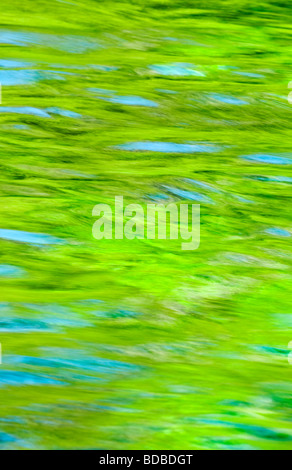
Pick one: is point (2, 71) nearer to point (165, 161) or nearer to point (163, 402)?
point (165, 161)

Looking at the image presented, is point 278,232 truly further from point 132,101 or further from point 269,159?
point 132,101

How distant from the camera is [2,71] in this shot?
14.5ft

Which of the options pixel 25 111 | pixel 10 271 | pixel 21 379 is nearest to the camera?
pixel 21 379

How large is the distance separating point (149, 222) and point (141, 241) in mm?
163

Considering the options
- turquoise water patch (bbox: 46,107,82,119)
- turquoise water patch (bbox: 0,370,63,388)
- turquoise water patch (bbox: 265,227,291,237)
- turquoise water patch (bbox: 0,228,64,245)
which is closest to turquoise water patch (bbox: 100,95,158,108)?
turquoise water patch (bbox: 46,107,82,119)

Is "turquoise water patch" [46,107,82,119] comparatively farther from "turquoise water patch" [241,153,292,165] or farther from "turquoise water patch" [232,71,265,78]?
"turquoise water patch" [232,71,265,78]

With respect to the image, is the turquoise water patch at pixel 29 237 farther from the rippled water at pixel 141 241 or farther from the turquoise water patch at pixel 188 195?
the turquoise water patch at pixel 188 195

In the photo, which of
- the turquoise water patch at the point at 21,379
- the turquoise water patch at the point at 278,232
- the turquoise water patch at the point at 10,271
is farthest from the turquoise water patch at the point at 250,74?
the turquoise water patch at the point at 21,379

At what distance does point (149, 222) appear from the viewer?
3080mm

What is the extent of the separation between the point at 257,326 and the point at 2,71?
Result: 2.31m

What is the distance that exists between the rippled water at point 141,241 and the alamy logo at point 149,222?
0.03 metres

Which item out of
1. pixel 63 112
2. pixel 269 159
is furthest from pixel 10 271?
pixel 63 112
